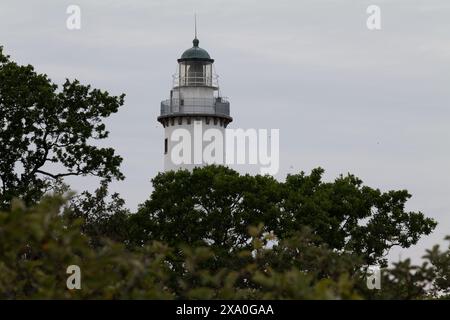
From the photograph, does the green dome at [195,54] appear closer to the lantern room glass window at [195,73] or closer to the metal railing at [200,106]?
the lantern room glass window at [195,73]

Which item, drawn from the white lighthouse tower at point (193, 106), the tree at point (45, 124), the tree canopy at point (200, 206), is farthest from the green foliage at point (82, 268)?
the white lighthouse tower at point (193, 106)

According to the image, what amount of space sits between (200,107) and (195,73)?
9.84ft

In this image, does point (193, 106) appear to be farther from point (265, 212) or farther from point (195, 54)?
point (265, 212)

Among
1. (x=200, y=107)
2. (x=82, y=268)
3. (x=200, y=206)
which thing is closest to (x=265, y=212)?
(x=200, y=206)

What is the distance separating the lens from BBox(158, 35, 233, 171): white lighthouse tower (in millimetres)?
107312

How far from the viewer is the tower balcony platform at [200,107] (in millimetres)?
107812

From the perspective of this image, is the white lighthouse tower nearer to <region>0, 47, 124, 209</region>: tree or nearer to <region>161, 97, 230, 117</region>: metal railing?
<region>161, 97, 230, 117</region>: metal railing

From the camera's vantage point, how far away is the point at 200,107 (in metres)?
108

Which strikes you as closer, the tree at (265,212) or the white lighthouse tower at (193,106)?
the tree at (265,212)

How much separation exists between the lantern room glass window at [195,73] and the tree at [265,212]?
3106cm

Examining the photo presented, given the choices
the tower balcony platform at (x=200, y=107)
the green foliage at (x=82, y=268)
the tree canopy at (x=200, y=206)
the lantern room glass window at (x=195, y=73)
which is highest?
the lantern room glass window at (x=195, y=73)
